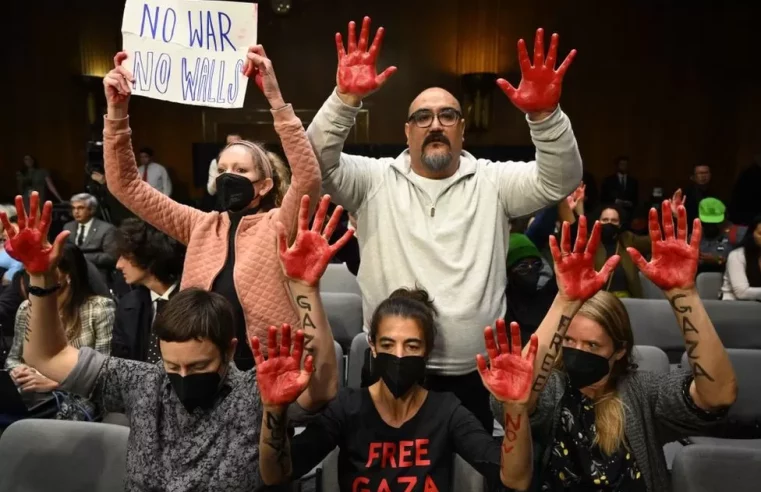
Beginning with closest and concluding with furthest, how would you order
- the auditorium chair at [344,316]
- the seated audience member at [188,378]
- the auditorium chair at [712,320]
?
the seated audience member at [188,378] → the auditorium chair at [712,320] → the auditorium chair at [344,316]

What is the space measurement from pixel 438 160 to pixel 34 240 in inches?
39.8

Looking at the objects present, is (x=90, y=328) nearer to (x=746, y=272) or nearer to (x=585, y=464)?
(x=585, y=464)

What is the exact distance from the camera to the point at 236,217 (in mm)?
2117

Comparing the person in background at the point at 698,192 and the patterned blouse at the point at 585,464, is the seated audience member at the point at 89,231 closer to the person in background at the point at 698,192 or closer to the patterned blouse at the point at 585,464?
the patterned blouse at the point at 585,464

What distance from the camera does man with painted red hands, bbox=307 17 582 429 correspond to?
1896 mm

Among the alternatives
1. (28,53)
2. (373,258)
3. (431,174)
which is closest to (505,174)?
(431,174)

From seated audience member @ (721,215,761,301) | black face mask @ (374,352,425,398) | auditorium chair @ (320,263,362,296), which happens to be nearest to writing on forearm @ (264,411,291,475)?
black face mask @ (374,352,425,398)

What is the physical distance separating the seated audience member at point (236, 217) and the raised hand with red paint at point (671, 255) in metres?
0.81

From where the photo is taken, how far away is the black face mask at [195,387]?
162cm

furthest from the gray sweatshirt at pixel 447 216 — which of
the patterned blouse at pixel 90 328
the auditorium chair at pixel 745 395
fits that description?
the patterned blouse at pixel 90 328

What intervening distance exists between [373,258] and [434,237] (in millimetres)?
185

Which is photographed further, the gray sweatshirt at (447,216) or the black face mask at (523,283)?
the black face mask at (523,283)

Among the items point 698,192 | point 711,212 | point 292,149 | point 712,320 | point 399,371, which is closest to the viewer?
point 399,371

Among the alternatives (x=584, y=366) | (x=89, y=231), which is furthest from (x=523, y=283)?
(x=89, y=231)
